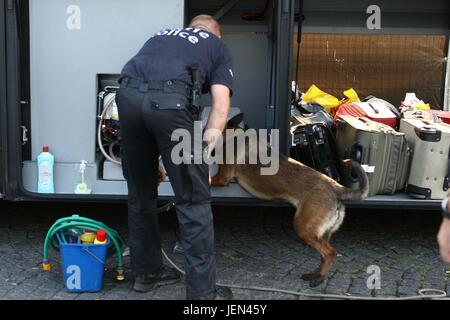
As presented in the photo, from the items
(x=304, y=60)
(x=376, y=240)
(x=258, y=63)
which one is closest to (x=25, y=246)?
(x=258, y=63)

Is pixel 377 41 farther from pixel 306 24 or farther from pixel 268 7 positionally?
pixel 268 7

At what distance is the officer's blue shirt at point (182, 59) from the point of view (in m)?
3.29

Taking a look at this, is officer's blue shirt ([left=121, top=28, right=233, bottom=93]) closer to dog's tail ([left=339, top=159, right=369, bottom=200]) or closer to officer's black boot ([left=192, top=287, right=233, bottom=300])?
dog's tail ([left=339, top=159, right=369, bottom=200])

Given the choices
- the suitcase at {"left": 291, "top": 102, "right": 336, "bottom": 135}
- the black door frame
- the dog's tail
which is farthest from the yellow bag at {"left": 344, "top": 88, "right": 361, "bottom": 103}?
the black door frame

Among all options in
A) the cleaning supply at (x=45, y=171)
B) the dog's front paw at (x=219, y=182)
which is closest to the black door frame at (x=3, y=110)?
the cleaning supply at (x=45, y=171)

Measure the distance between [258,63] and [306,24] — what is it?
0.84 metres

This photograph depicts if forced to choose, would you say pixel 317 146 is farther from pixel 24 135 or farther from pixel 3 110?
pixel 3 110

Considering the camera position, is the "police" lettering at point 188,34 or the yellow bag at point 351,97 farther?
the yellow bag at point 351,97

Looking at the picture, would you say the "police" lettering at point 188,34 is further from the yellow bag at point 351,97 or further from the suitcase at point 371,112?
the yellow bag at point 351,97

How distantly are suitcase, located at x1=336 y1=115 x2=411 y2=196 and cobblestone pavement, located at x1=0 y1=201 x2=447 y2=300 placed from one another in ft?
1.82

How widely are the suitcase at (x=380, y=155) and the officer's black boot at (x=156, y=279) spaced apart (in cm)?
136

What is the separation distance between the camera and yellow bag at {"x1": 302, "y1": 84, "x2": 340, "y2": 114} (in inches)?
203

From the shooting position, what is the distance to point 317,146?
14.1 feet

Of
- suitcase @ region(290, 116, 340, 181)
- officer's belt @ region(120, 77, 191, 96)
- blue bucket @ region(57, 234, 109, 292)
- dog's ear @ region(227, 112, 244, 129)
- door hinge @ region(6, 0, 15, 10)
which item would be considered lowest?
blue bucket @ region(57, 234, 109, 292)
